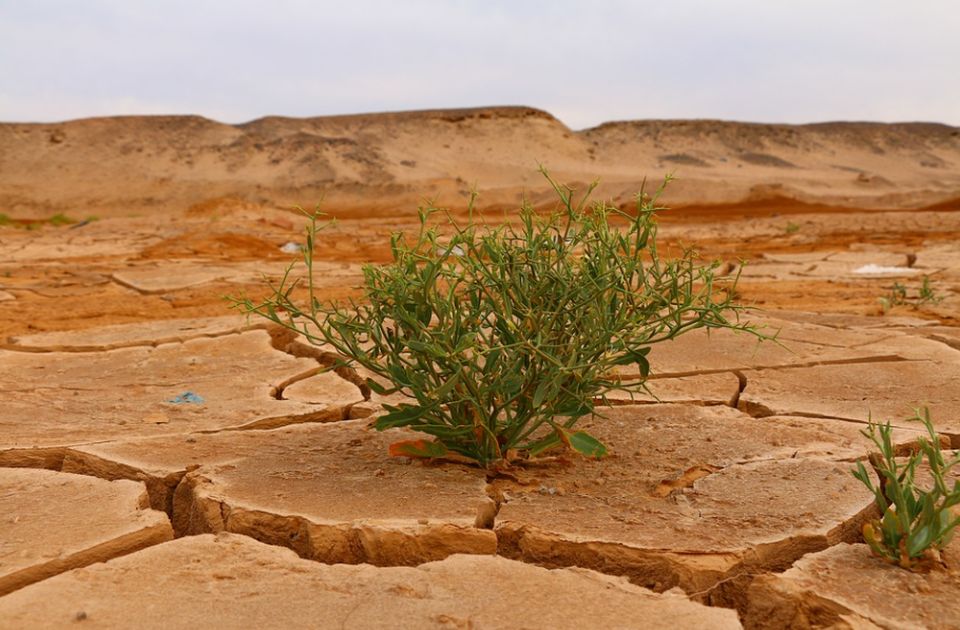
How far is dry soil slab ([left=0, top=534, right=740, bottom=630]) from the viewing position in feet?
4.46

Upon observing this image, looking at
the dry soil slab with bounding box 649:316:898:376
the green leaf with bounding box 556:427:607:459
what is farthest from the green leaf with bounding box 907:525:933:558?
the dry soil slab with bounding box 649:316:898:376

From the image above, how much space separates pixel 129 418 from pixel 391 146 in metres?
20.0

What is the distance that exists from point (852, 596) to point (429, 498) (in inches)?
30.1

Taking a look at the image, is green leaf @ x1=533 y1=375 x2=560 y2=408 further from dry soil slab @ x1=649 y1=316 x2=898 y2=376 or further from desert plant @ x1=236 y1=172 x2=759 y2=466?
dry soil slab @ x1=649 y1=316 x2=898 y2=376

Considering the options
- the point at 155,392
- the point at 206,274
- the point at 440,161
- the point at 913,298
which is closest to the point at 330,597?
the point at 155,392

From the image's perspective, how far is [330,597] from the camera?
145 centimetres

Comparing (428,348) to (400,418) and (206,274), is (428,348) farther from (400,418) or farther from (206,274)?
(206,274)

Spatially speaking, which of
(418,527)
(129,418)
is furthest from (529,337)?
(129,418)

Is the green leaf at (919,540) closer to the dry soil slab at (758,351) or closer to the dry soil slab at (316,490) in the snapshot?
the dry soil slab at (316,490)

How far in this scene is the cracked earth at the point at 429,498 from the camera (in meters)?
1.43

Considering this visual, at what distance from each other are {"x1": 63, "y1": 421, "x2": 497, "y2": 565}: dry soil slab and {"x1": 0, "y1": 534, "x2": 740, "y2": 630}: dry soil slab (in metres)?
0.09

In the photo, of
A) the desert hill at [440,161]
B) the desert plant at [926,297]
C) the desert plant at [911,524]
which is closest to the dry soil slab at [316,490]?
the desert plant at [911,524]

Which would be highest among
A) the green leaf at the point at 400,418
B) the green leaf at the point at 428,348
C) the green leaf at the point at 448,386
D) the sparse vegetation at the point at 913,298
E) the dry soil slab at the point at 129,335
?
the green leaf at the point at 428,348

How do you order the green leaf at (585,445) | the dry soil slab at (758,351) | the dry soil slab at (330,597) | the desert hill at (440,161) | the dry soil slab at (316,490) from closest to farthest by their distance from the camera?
the dry soil slab at (330,597)
the dry soil slab at (316,490)
the green leaf at (585,445)
the dry soil slab at (758,351)
the desert hill at (440,161)
